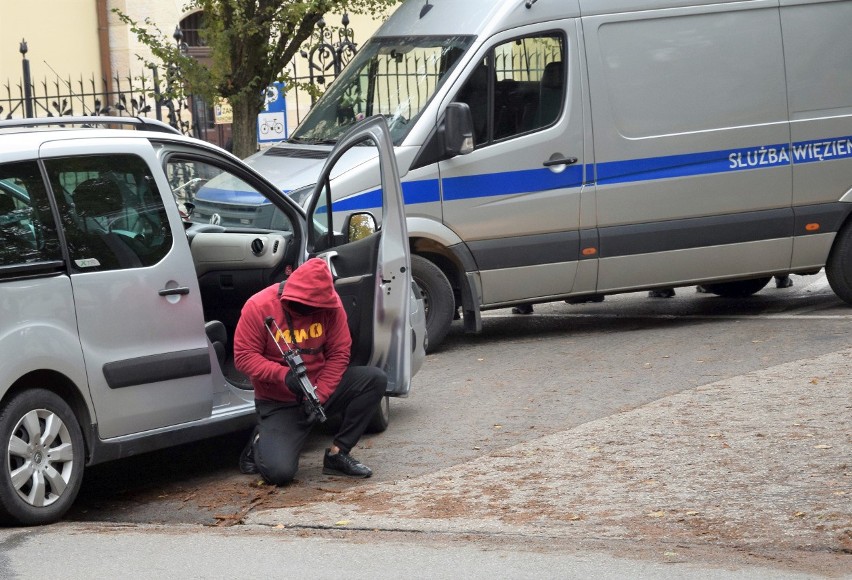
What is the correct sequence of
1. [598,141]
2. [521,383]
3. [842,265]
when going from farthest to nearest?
1. [842,265]
2. [598,141]
3. [521,383]

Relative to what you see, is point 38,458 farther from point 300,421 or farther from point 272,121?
point 272,121

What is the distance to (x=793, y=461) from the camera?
6.68 meters

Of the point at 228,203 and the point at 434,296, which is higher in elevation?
the point at 228,203

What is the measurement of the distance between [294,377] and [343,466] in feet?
Result: 1.71

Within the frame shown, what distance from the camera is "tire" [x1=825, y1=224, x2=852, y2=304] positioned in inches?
428

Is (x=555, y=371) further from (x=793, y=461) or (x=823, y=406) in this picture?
(x=793, y=461)

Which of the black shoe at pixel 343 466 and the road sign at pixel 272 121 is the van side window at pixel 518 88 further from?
the road sign at pixel 272 121

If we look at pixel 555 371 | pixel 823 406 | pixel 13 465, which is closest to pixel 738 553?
pixel 823 406

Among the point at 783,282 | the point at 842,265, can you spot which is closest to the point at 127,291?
the point at 842,265

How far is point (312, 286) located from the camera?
6.73 meters

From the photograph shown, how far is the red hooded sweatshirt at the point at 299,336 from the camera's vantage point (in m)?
6.76

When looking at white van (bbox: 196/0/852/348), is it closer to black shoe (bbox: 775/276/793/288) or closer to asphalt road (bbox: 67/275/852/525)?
asphalt road (bbox: 67/275/852/525)

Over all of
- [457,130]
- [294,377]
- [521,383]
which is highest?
[457,130]

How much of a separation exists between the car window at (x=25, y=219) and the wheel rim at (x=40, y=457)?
689 mm
